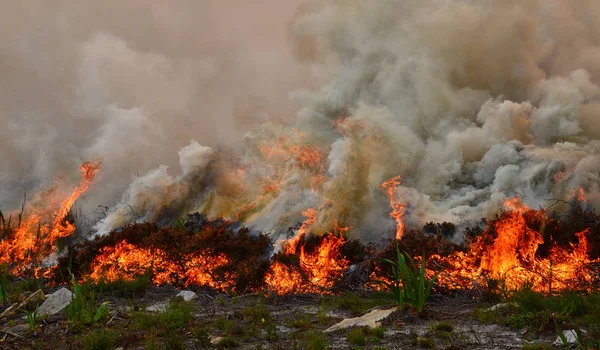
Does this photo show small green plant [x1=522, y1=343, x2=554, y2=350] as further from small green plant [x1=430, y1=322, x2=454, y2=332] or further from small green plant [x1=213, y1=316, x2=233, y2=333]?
small green plant [x1=213, y1=316, x2=233, y2=333]

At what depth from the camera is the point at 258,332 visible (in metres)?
7.02

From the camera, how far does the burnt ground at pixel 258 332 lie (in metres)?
5.98

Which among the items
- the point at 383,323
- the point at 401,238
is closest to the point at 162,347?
the point at 383,323

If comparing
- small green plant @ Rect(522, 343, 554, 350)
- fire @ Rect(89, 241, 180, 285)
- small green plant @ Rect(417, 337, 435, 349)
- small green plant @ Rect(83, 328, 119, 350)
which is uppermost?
fire @ Rect(89, 241, 180, 285)

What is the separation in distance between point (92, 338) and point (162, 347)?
3.31 ft

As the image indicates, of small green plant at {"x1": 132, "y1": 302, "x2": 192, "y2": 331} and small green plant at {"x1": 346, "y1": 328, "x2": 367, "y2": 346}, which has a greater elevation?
small green plant at {"x1": 132, "y1": 302, "x2": 192, "y2": 331}

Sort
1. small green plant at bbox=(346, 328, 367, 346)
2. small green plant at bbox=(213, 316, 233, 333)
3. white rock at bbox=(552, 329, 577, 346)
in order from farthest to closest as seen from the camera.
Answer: small green plant at bbox=(213, 316, 233, 333), small green plant at bbox=(346, 328, 367, 346), white rock at bbox=(552, 329, 577, 346)

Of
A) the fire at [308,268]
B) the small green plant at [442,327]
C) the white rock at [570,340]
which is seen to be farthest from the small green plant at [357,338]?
the fire at [308,268]

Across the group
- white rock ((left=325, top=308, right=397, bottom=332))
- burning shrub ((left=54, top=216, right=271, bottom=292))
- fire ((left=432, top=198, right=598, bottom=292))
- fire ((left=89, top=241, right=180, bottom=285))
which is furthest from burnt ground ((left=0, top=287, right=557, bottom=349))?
fire ((left=89, top=241, right=180, bottom=285))

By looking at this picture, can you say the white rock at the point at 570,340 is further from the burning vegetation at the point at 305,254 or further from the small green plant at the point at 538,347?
the burning vegetation at the point at 305,254

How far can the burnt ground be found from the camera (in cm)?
598

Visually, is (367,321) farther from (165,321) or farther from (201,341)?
(165,321)

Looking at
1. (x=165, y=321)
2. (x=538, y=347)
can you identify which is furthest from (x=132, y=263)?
(x=538, y=347)

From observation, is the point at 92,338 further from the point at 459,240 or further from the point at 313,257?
the point at 459,240
